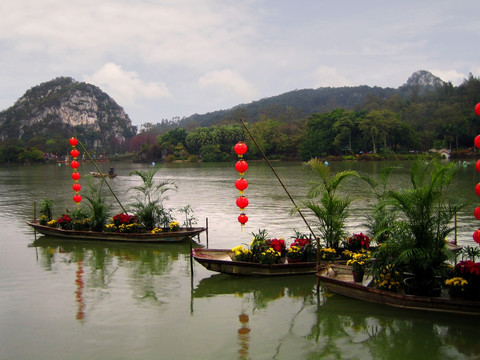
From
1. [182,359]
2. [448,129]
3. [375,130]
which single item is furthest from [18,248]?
[448,129]

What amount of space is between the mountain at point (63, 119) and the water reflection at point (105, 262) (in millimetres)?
146589

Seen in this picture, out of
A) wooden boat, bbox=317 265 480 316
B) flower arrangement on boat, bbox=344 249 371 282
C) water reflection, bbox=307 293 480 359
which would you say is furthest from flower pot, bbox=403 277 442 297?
flower arrangement on boat, bbox=344 249 371 282

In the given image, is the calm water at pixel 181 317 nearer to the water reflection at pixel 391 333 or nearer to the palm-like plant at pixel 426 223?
the water reflection at pixel 391 333

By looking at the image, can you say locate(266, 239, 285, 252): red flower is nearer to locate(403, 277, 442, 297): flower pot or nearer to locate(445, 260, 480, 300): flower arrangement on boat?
locate(403, 277, 442, 297): flower pot

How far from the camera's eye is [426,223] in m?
9.02

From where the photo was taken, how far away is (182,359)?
7441 mm

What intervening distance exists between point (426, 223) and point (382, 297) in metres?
1.77

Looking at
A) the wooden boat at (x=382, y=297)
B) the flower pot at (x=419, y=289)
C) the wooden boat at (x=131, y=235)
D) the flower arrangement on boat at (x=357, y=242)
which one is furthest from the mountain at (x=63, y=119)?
the flower pot at (x=419, y=289)

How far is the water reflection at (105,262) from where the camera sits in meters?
11.0

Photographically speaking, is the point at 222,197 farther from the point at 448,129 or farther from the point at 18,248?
the point at 448,129

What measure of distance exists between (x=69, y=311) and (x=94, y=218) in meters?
7.16

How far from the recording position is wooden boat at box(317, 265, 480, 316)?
27.6ft

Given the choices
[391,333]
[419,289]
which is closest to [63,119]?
[419,289]

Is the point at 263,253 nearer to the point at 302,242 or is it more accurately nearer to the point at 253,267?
the point at 253,267
